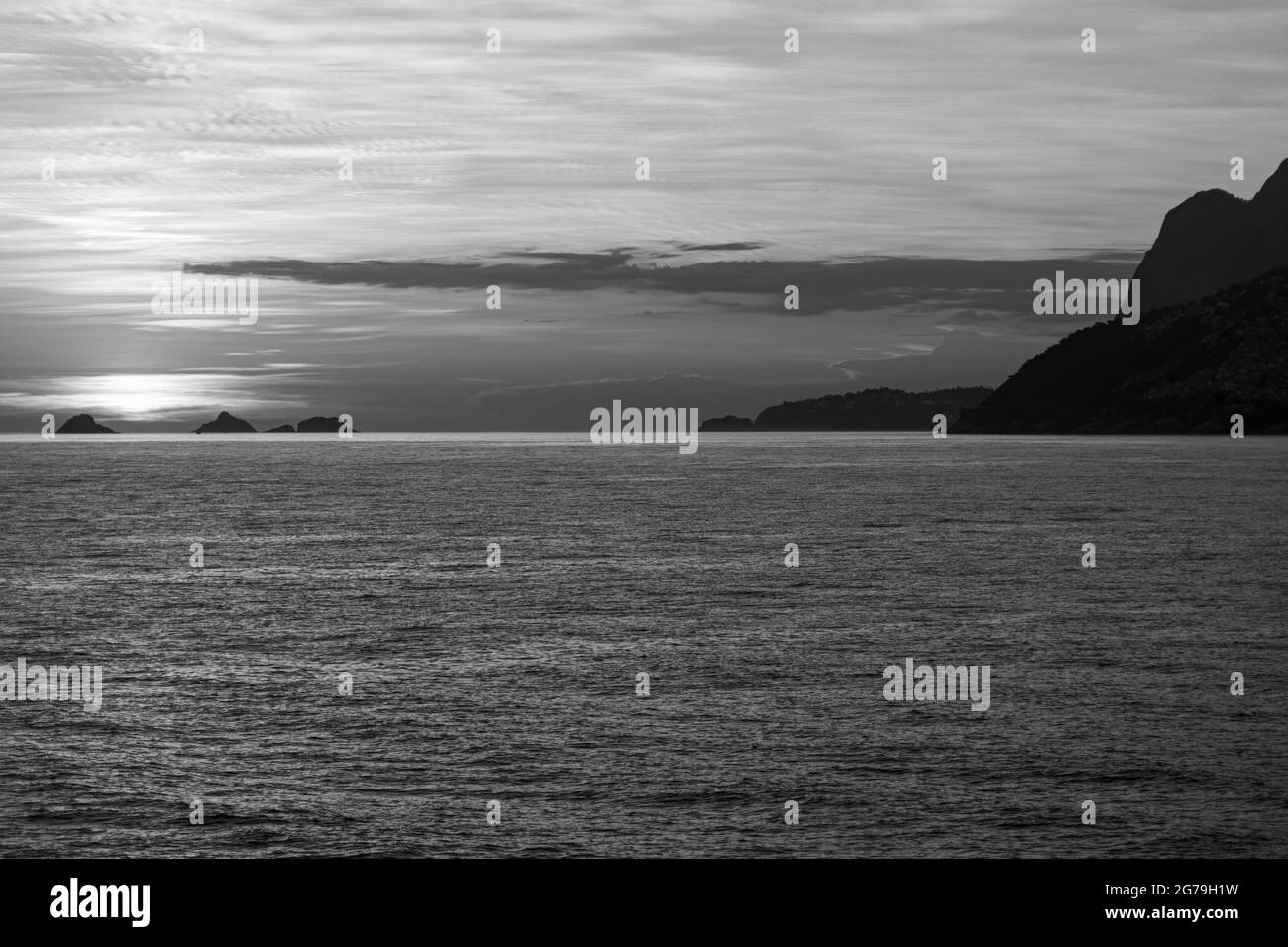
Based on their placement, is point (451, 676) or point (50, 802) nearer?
point (50, 802)

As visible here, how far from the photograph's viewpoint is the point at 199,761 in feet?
133

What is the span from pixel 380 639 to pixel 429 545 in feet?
170

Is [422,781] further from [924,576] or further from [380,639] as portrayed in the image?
[924,576]

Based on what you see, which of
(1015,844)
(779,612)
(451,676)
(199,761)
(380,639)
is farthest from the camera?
(779,612)

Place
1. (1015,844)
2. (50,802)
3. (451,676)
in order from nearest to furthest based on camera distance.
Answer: (1015,844)
(50,802)
(451,676)

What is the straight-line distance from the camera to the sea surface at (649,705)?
34.0 meters

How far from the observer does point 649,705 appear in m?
47.7

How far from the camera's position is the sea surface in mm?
34031

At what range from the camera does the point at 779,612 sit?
7075 centimetres
